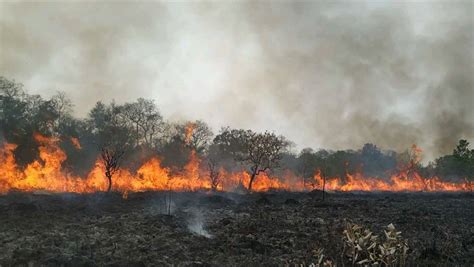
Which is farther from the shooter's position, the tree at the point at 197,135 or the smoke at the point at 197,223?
the tree at the point at 197,135

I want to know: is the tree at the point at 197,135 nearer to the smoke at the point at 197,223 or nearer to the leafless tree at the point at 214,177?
the leafless tree at the point at 214,177

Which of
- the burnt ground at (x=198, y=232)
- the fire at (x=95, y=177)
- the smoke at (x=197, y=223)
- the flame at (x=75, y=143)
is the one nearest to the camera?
the burnt ground at (x=198, y=232)

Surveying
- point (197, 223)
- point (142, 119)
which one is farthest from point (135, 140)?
point (197, 223)

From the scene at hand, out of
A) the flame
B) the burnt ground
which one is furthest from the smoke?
the flame

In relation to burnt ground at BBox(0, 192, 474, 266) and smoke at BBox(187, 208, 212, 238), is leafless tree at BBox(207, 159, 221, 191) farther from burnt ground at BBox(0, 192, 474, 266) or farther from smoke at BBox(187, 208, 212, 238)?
smoke at BBox(187, 208, 212, 238)

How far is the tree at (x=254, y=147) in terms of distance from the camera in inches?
2714

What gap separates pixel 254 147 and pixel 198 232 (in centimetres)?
4422

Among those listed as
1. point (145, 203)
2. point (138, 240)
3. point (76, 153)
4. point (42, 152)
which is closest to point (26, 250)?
point (138, 240)

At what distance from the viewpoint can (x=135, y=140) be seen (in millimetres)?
75500

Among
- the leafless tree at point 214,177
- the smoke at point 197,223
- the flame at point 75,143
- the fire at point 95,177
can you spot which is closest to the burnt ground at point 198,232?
the smoke at point 197,223

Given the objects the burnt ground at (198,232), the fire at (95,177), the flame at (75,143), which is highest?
the flame at (75,143)

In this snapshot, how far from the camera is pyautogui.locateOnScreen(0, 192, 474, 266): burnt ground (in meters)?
19.4

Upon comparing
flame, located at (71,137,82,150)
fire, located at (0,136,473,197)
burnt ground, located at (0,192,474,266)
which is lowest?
burnt ground, located at (0,192,474,266)

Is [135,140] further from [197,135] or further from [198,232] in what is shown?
[198,232]
